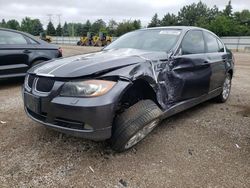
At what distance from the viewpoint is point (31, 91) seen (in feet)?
10.6

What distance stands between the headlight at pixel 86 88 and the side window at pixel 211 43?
278cm

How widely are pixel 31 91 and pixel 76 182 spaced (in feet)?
3.83

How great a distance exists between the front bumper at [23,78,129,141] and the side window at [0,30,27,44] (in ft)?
14.2

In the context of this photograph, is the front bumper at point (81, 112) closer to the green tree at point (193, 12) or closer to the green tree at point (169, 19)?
the green tree at point (169, 19)

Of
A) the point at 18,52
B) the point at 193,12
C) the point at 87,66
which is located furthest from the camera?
the point at 193,12

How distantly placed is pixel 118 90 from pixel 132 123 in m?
0.41

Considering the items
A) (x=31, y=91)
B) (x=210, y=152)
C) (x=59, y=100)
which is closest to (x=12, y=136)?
(x=31, y=91)

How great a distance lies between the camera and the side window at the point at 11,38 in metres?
6.72

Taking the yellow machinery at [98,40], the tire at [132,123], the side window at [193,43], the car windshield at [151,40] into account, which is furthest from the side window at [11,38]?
the yellow machinery at [98,40]

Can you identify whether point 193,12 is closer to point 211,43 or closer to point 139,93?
point 211,43

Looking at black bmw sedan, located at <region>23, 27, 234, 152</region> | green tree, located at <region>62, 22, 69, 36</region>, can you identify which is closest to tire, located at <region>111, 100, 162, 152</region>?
black bmw sedan, located at <region>23, 27, 234, 152</region>

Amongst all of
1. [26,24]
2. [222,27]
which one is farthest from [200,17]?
[26,24]

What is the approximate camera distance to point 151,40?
4309 mm

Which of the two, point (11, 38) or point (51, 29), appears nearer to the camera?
point (11, 38)
